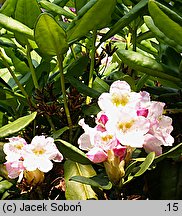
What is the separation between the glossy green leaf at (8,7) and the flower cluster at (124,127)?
0.95 ft

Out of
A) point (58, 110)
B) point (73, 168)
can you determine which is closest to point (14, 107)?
point (58, 110)

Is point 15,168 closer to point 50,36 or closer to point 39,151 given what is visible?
point 39,151

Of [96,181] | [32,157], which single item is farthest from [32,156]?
[96,181]

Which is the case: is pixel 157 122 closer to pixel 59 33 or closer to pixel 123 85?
pixel 123 85

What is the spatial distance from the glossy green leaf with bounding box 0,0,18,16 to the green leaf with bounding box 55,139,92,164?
12.5 inches

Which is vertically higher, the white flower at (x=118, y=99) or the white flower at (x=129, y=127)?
the white flower at (x=118, y=99)

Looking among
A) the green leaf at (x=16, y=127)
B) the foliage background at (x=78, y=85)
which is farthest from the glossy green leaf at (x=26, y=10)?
the green leaf at (x=16, y=127)

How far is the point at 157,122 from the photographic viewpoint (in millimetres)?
804

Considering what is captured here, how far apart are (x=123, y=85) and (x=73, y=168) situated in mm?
177

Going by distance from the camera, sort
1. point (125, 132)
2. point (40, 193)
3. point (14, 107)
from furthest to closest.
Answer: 1. point (14, 107)
2. point (40, 193)
3. point (125, 132)

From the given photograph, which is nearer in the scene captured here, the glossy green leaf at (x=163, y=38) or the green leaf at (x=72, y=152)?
the green leaf at (x=72, y=152)

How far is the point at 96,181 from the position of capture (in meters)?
0.78

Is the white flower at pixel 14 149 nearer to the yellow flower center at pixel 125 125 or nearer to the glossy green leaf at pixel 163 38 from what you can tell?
the yellow flower center at pixel 125 125

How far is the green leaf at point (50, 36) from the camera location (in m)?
0.83
